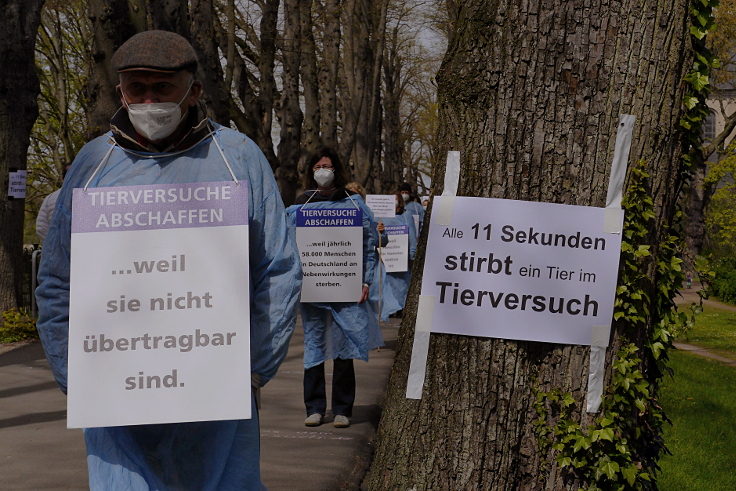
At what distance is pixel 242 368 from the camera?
2910 millimetres

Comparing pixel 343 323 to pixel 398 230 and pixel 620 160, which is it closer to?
pixel 620 160

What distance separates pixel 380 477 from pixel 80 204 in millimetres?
1590

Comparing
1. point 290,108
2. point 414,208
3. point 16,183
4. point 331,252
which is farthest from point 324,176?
point 290,108

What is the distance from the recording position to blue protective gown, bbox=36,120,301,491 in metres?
3.01

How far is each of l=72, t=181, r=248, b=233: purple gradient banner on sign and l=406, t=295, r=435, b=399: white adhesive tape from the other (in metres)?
0.95

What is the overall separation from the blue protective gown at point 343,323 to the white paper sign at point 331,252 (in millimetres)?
50

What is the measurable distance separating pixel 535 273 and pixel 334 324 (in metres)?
4.37

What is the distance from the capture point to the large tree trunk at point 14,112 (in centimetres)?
1238

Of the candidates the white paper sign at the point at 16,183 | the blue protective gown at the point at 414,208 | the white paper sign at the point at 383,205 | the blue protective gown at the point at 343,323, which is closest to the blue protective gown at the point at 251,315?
the blue protective gown at the point at 343,323

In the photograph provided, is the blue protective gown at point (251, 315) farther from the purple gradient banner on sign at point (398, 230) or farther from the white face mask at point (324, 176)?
the purple gradient banner on sign at point (398, 230)

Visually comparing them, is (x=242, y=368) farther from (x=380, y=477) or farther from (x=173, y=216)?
(x=380, y=477)

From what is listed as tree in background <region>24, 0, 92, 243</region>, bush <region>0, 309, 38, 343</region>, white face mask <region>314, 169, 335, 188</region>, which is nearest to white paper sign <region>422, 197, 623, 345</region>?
white face mask <region>314, 169, 335, 188</region>

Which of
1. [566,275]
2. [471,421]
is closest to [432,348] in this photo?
[471,421]

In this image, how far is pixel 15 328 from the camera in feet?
41.5
